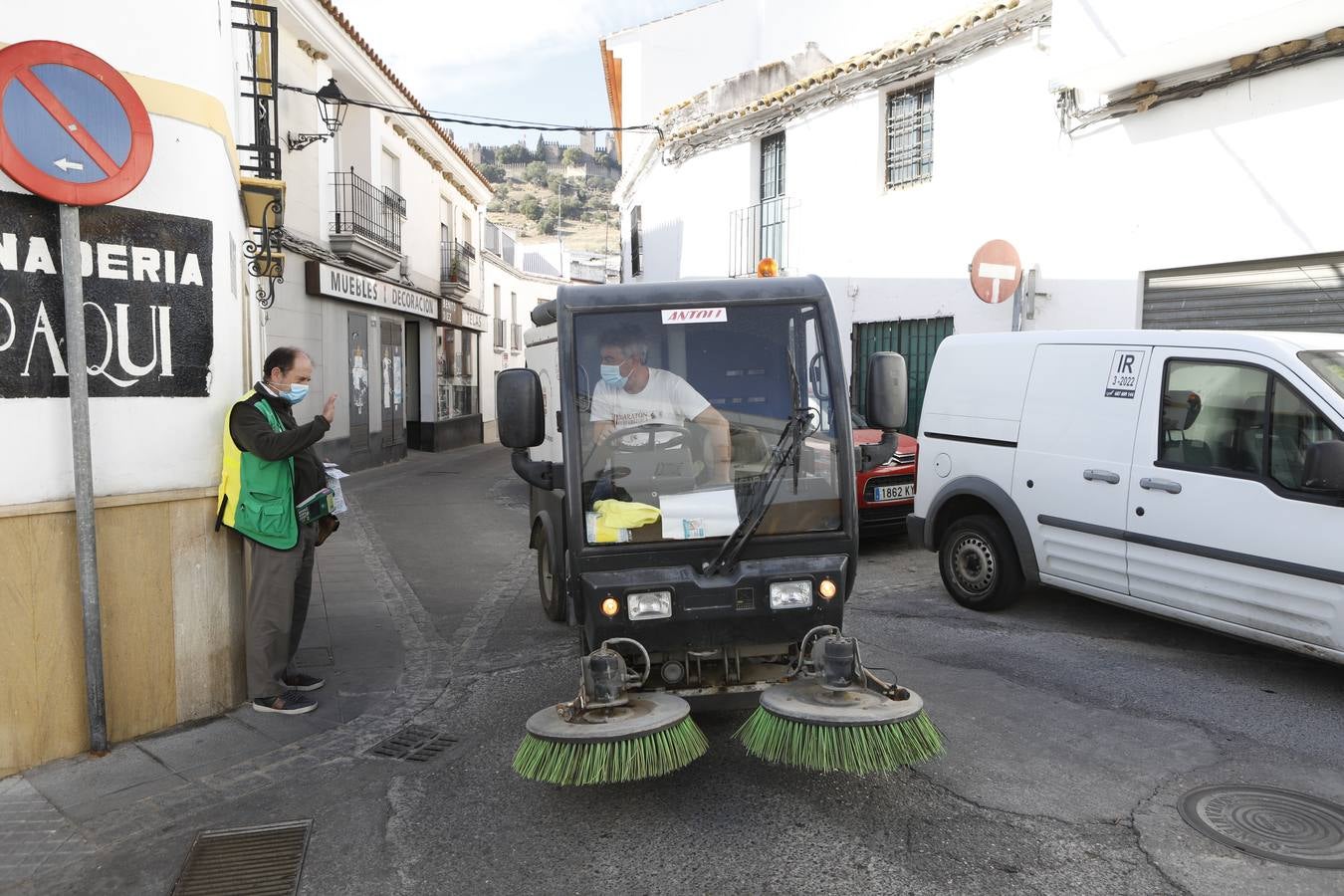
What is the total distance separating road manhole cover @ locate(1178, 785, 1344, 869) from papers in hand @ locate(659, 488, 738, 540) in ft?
6.83

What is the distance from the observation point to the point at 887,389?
14.1 ft

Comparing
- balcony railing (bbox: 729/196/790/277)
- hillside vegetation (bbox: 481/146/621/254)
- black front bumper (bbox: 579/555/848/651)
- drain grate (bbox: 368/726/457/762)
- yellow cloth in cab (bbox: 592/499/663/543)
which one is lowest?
drain grate (bbox: 368/726/457/762)

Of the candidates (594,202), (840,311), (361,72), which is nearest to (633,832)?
(840,311)

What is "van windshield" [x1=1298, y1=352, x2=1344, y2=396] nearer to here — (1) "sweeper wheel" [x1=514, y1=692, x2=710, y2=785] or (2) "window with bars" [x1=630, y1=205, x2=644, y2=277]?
A: (1) "sweeper wheel" [x1=514, y1=692, x2=710, y2=785]

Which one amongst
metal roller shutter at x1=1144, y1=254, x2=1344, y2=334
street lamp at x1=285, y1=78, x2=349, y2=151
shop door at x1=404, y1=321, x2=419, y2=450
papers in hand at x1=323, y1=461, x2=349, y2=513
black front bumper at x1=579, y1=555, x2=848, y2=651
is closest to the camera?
black front bumper at x1=579, y1=555, x2=848, y2=651

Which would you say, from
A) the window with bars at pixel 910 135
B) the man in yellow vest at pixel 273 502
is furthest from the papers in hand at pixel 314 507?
the window with bars at pixel 910 135

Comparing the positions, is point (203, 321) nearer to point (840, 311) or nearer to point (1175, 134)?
point (1175, 134)

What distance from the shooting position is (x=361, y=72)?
17203 mm

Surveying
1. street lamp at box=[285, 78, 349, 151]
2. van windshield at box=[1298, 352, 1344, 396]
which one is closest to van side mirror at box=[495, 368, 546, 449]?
van windshield at box=[1298, 352, 1344, 396]

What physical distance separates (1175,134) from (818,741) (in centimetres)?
→ 860

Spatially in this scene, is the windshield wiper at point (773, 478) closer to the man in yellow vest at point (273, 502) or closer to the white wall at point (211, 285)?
the man in yellow vest at point (273, 502)

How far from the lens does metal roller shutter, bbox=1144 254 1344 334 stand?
8.41 meters

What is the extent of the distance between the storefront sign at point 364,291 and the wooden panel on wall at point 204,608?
1185 cm

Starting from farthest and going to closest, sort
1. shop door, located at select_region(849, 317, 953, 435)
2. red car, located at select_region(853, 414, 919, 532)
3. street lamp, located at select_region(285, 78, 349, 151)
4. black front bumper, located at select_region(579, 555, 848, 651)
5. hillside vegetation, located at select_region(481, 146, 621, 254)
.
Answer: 1. hillside vegetation, located at select_region(481, 146, 621, 254)
2. street lamp, located at select_region(285, 78, 349, 151)
3. shop door, located at select_region(849, 317, 953, 435)
4. red car, located at select_region(853, 414, 919, 532)
5. black front bumper, located at select_region(579, 555, 848, 651)
